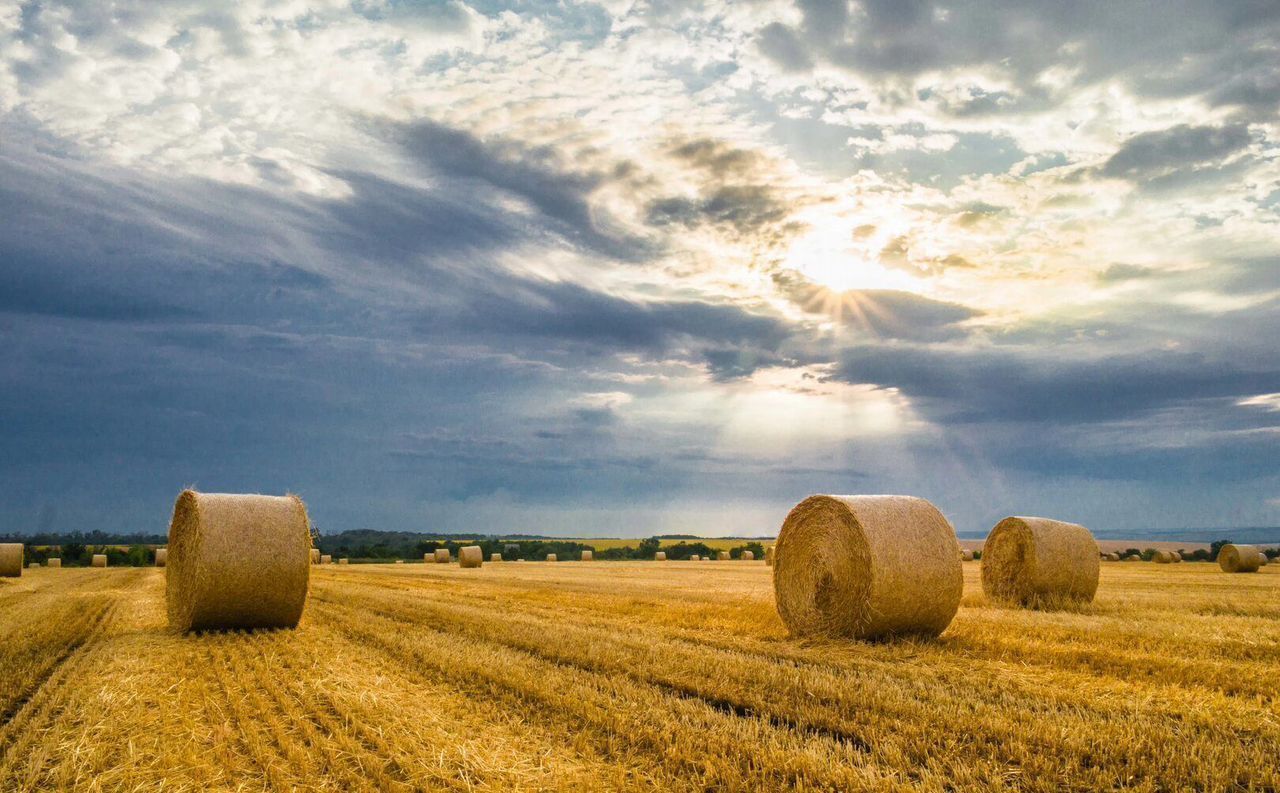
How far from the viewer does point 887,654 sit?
8.62m

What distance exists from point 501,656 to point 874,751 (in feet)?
13.9

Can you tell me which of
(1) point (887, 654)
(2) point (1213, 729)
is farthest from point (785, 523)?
(2) point (1213, 729)

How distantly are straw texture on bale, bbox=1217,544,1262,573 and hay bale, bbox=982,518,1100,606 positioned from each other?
1780 cm

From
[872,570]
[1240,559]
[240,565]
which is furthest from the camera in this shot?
[1240,559]

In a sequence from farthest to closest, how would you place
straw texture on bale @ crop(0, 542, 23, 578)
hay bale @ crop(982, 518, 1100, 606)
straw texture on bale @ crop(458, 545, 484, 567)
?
1. straw texture on bale @ crop(458, 545, 484, 567)
2. straw texture on bale @ crop(0, 542, 23, 578)
3. hay bale @ crop(982, 518, 1100, 606)

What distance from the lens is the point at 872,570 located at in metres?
9.73

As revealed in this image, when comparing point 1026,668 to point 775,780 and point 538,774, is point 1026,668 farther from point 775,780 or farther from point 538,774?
point 538,774

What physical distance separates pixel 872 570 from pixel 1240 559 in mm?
25139

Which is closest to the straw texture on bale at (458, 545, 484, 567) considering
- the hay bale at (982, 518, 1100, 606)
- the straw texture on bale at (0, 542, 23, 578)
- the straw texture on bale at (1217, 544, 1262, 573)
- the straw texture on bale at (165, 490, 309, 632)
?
the straw texture on bale at (0, 542, 23, 578)

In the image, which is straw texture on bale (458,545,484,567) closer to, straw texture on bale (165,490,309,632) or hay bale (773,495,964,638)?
straw texture on bale (165,490,309,632)

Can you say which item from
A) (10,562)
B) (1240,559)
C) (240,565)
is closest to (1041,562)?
(240,565)

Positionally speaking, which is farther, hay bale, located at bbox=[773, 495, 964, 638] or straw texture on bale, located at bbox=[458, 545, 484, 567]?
straw texture on bale, located at bbox=[458, 545, 484, 567]

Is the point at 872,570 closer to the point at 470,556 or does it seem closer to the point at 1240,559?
the point at 1240,559

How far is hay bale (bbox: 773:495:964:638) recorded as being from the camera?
974 cm
